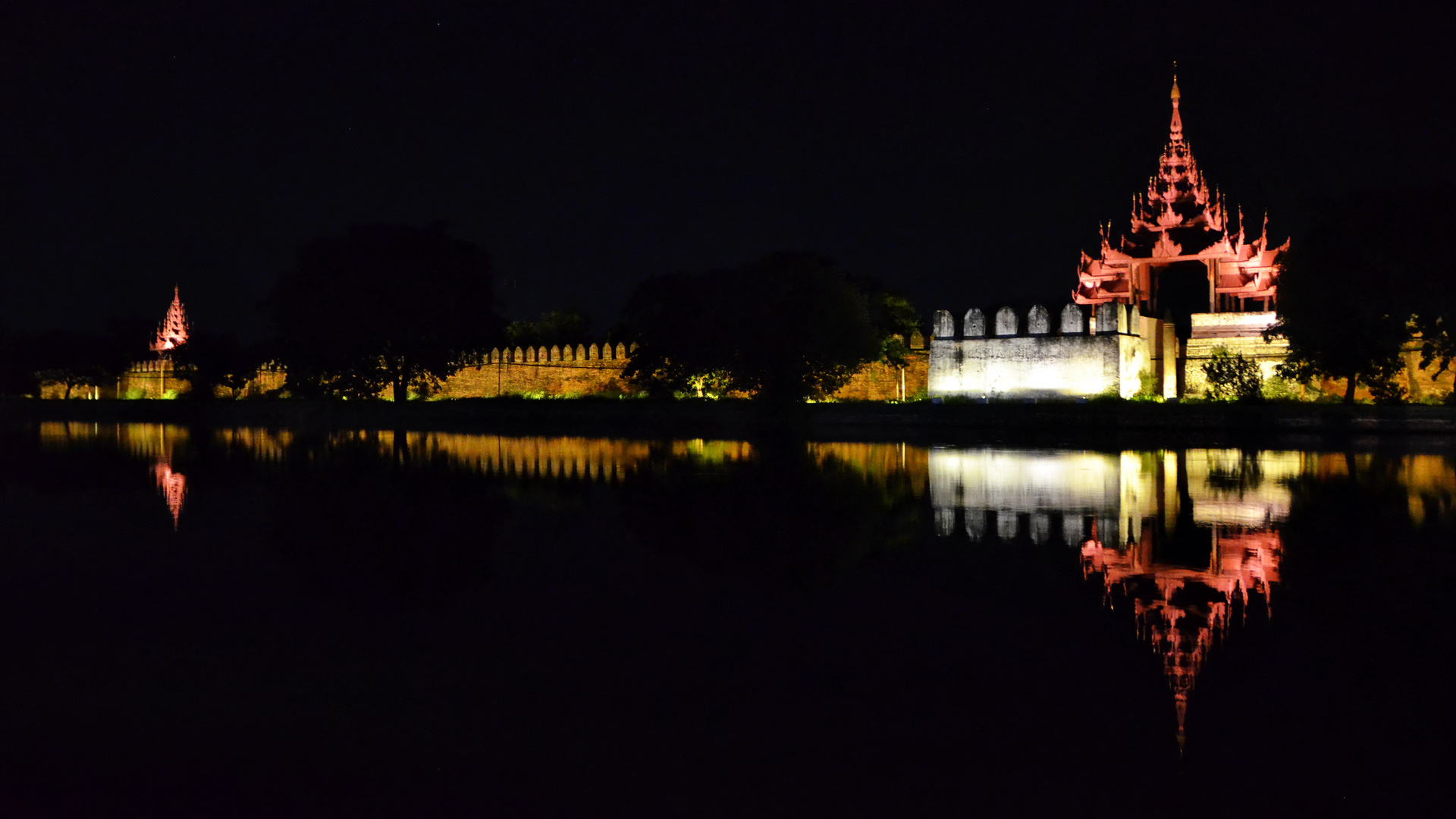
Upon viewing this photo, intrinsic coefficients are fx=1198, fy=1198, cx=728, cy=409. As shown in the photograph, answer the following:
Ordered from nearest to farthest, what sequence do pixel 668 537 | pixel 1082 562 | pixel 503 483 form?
pixel 1082 562 → pixel 668 537 → pixel 503 483

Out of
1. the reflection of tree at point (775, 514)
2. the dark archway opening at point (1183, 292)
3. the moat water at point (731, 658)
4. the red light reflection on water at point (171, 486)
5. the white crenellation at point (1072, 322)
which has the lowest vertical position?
the moat water at point (731, 658)

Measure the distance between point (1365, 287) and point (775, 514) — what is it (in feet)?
73.1

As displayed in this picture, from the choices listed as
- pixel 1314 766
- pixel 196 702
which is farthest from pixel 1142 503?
pixel 196 702

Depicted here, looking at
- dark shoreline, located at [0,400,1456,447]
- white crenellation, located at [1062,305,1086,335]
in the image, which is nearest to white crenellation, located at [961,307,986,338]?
white crenellation, located at [1062,305,1086,335]

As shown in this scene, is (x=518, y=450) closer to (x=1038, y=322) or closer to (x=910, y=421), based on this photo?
(x=910, y=421)

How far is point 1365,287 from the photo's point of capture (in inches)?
1077

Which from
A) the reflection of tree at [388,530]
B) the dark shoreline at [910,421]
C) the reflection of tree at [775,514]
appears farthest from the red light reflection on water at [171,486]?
the dark shoreline at [910,421]

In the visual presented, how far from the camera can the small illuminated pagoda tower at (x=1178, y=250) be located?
34781 mm

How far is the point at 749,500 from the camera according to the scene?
11766 millimetres

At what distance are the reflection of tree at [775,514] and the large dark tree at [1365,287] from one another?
1707 cm

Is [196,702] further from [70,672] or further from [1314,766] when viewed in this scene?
[1314,766]

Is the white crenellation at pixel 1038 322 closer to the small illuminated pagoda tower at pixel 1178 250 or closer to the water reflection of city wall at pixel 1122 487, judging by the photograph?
the small illuminated pagoda tower at pixel 1178 250

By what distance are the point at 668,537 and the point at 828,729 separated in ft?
15.9

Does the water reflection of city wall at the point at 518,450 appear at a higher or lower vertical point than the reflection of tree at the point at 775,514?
higher
